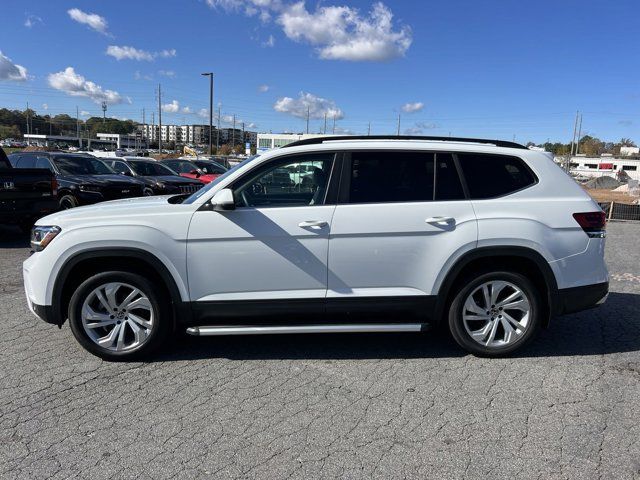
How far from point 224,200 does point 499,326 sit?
2517mm

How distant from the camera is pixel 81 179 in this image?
11094 mm

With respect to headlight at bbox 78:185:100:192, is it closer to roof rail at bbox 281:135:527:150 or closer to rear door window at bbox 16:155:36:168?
rear door window at bbox 16:155:36:168

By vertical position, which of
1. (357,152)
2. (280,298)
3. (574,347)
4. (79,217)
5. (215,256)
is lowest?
(574,347)

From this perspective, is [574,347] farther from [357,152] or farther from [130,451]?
[130,451]

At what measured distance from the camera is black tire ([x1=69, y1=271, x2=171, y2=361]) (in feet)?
12.7

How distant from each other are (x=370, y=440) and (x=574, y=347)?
2546 millimetres

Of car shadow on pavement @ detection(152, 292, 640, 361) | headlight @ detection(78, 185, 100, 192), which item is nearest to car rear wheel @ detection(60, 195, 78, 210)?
headlight @ detection(78, 185, 100, 192)

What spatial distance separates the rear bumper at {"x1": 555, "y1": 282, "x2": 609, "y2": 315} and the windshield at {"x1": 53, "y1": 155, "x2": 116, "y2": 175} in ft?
37.3

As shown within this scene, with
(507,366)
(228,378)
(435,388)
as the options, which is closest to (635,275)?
(507,366)

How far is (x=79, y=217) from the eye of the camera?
394cm

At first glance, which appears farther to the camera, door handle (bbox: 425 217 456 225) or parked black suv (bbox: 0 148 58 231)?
parked black suv (bbox: 0 148 58 231)

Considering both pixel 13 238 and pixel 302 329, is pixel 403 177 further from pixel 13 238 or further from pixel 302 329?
pixel 13 238

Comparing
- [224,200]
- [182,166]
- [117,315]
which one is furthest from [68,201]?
[182,166]

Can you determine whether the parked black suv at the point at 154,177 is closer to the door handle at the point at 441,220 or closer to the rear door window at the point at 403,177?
the rear door window at the point at 403,177
